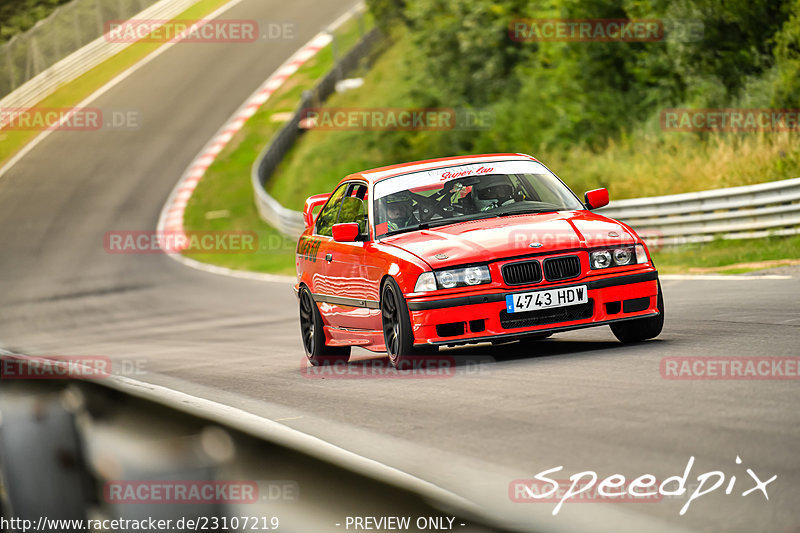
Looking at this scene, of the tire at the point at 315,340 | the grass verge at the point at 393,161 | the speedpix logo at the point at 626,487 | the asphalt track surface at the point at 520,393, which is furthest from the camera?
the grass verge at the point at 393,161

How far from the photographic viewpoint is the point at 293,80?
52625 millimetres

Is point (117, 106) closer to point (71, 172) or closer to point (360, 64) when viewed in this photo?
point (71, 172)

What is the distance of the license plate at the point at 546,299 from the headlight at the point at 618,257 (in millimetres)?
242

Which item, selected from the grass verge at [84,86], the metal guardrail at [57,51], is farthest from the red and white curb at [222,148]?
the metal guardrail at [57,51]

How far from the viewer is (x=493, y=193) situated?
9.42 metres

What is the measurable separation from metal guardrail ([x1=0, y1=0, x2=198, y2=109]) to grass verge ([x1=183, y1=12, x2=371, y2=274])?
1025cm

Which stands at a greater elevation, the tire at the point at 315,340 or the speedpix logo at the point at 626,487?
the speedpix logo at the point at 626,487

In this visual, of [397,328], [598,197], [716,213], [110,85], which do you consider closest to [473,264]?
[397,328]

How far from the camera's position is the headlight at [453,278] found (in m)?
8.02

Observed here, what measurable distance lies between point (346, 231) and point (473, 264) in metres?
1.49

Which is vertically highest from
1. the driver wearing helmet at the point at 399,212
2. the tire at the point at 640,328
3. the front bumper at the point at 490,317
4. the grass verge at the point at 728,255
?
the driver wearing helmet at the point at 399,212

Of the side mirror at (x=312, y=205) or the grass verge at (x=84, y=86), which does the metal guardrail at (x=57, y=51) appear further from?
the side mirror at (x=312, y=205)

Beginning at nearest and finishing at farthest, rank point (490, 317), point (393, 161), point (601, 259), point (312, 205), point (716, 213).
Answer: point (490, 317) < point (601, 259) < point (312, 205) < point (716, 213) < point (393, 161)

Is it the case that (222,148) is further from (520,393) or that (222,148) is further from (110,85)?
(520,393)
